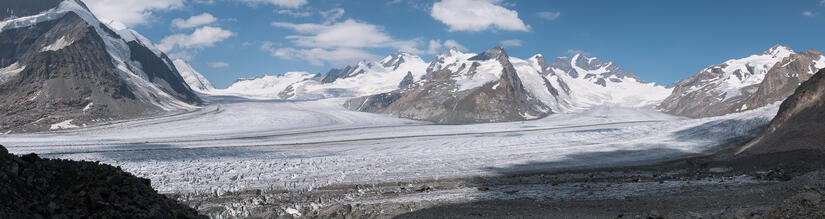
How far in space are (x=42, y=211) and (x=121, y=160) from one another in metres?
32.7

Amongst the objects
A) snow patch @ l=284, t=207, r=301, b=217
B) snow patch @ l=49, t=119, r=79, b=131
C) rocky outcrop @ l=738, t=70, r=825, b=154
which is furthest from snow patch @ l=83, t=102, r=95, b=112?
rocky outcrop @ l=738, t=70, r=825, b=154

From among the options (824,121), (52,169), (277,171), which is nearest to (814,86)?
(824,121)

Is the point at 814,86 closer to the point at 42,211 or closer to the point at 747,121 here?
the point at 747,121

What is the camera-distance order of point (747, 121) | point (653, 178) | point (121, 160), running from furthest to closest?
point (747, 121)
point (121, 160)
point (653, 178)

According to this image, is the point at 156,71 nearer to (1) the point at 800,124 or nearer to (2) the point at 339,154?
(2) the point at 339,154

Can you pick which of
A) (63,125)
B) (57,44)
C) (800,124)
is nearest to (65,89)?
(63,125)

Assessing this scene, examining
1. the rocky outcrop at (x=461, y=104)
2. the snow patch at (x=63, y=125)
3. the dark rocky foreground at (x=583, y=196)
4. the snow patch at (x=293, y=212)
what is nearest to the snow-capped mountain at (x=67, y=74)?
the snow patch at (x=63, y=125)

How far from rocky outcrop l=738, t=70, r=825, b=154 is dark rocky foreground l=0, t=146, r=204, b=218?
115 ft

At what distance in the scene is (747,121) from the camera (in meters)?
54.7

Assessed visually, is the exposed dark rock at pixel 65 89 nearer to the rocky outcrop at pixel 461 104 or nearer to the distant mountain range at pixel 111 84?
the distant mountain range at pixel 111 84

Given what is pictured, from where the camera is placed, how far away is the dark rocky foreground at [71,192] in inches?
387

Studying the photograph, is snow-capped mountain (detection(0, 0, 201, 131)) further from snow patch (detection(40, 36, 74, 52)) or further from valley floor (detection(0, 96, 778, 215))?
valley floor (detection(0, 96, 778, 215))

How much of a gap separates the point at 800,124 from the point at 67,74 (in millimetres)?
115459

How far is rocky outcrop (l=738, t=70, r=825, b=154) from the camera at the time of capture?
31.8m
